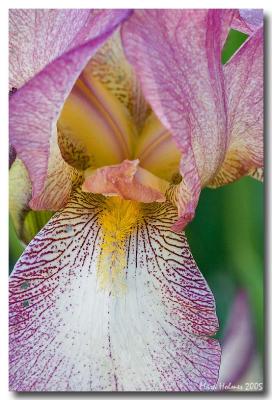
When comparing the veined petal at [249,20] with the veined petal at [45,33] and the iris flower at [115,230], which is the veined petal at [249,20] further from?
the veined petal at [45,33]

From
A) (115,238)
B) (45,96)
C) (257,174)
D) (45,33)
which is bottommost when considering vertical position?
(115,238)

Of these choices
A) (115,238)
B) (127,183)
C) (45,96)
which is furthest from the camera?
(115,238)

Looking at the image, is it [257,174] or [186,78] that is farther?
[257,174]

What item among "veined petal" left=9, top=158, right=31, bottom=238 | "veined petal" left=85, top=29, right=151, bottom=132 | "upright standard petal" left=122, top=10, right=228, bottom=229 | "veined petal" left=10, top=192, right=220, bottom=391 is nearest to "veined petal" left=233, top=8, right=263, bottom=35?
"upright standard petal" left=122, top=10, right=228, bottom=229

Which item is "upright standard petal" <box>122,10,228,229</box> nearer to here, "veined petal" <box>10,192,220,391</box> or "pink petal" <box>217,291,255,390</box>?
"veined petal" <box>10,192,220,391</box>

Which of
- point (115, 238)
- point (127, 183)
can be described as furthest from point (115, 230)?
point (127, 183)

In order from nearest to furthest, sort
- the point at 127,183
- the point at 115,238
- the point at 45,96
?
1. the point at 45,96
2. the point at 127,183
3. the point at 115,238

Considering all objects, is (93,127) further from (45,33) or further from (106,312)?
(106,312)

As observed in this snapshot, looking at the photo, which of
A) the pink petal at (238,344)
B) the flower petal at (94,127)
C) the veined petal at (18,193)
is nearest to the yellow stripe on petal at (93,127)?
the flower petal at (94,127)
